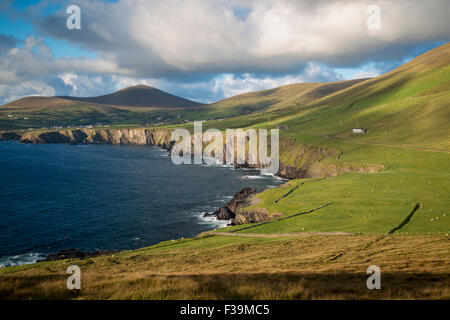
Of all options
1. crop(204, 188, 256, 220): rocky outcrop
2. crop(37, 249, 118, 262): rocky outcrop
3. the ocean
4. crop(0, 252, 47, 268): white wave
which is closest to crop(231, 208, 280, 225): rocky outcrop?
crop(204, 188, 256, 220): rocky outcrop

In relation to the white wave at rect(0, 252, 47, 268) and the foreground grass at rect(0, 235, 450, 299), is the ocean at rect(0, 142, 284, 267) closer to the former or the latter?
the white wave at rect(0, 252, 47, 268)

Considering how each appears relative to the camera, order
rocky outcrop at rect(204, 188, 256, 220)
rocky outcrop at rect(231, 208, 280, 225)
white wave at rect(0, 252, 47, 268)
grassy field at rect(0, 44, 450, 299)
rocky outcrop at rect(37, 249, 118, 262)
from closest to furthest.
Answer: grassy field at rect(0, 44, 450, 299) → white wave at rect(0, 252, 47, 268) → rocky outcrop at rect(37, 249, 118, 262) → rocky outcrop at rect(231, 208, 280, 225) → rocky outcrop at rect(204, 188, 256, 220)

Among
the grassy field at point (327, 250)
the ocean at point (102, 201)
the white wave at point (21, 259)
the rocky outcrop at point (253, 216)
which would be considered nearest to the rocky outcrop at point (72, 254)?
the white wave at point (21, 259)

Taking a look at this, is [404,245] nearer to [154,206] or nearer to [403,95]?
[154,206]

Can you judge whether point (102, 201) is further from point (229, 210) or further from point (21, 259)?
point (229, 210)

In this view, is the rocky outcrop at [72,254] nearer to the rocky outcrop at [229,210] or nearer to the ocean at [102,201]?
the ocean at [102,201]

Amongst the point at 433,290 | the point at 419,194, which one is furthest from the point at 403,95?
the point at 433,290
